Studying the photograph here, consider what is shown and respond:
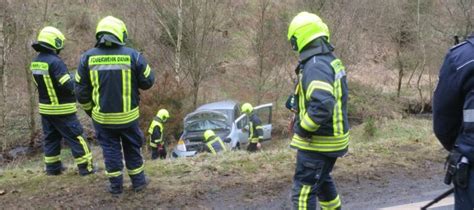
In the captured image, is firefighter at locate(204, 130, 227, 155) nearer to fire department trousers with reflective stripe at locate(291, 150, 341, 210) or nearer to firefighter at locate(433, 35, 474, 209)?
fire department trousers with reflective stripe at locate(291, 150, 341, 210)

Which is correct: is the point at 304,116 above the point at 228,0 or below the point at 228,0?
below

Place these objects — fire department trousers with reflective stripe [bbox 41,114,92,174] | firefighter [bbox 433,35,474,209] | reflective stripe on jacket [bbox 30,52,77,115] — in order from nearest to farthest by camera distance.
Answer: firefighter [bbox 433,35,474,209] → reflective stripe on jacket [bbox 30,52,77,115] → fire department trousers with reflective stripe [bbox 41,114,92,174]

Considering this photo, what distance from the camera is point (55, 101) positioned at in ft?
19.7

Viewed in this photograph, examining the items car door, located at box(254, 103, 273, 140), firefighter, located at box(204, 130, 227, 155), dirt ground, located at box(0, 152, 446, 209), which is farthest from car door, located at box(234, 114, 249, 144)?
dirt ground, located at box(0, 152, 446, 209)

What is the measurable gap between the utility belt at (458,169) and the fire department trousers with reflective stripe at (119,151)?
349 centimetres

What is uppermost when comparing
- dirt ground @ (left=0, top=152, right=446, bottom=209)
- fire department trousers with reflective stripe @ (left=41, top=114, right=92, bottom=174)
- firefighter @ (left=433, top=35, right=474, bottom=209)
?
firefighter @ (left=433, top=35, right=474, bottom=209)

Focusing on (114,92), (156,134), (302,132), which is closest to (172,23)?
(156,134)

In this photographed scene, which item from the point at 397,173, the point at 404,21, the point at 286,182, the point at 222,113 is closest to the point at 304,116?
the point at 286,182

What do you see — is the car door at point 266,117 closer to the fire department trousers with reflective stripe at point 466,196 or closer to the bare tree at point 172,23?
the bare tree at point 172,23

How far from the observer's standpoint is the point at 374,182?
5766 millimetres

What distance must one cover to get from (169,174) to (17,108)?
14160mm

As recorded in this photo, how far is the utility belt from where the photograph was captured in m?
2.68

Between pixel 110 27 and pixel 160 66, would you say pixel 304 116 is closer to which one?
pixel 110 27

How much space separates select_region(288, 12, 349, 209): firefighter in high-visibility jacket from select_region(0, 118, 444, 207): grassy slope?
1.42 metres
